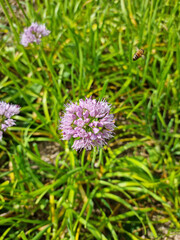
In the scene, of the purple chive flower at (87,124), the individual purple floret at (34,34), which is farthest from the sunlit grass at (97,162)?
the purple chive flower at (87,124)

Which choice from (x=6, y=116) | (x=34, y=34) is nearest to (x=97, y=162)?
(x=6, y=116)

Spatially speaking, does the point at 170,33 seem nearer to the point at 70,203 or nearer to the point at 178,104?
the point at 178,104

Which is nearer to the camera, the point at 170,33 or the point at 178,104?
the point at 170,33

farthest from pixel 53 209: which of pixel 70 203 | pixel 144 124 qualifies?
pixel 144 124

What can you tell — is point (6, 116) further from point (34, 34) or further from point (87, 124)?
point (34, 34)

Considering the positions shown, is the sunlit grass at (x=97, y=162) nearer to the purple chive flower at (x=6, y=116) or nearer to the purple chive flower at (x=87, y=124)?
the purple chive flower at (x=6, y=116)

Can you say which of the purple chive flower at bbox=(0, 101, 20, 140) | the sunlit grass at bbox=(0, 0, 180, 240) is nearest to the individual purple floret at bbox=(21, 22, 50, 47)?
the sunlit grass at bbox=(0, 0, 180, 240)

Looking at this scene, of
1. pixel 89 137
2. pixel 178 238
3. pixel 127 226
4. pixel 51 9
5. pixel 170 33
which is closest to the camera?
pixel 89 137

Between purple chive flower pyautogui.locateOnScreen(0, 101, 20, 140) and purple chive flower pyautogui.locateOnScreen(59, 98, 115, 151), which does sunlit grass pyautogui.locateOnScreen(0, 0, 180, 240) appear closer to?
purple chive flower pyautogui.locateOnScreen(0, 101, 20, 140)
